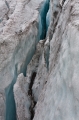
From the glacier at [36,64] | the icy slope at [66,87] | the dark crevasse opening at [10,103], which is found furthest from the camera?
the dark crevasse opening at [10,103]

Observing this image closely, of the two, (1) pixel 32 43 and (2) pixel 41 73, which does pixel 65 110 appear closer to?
(2) pixel 41 73

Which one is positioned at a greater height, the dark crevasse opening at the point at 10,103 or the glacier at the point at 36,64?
the glacier at the point at 36,64

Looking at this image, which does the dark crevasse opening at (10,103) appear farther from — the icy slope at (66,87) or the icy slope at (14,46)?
the icy slope at (66,87)

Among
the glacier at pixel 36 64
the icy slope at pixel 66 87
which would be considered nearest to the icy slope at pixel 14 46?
the glacier at pixel 36 64

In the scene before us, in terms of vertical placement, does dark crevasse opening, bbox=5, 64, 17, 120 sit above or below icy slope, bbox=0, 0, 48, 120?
below

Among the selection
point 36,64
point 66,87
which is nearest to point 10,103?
point 36,64

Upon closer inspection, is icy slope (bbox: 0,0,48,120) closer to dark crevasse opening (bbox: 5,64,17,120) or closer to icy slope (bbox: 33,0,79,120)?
dark crevasse opening (bbox: 5,64,17,120)

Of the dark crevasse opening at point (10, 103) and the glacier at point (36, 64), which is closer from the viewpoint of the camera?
the glacier at point (36, 64)

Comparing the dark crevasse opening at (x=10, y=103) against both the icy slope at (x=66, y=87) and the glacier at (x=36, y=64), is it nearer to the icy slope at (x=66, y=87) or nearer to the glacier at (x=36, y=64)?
the glacier at (x=36, y=64)

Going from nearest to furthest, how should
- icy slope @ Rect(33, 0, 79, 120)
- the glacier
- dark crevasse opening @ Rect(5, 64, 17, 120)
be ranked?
icy slope @ Rect(33, 0, 79, 120) < the glacier < dark crevasse opening @ Rect(5, 64, 17, 120)

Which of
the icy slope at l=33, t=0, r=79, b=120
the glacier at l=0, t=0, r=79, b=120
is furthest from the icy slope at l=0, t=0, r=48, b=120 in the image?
the icy slope at l=33, t=0, r=79, b=120

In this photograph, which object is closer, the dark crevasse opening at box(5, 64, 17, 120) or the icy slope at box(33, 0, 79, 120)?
the icy slope at box(33, 0, 79, 120)

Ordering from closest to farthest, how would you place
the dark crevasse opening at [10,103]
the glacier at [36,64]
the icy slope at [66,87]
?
1. the icy slope at [66,87]
2. the glacier at [36,64]
3. the dark crevasse opening at [10,103]

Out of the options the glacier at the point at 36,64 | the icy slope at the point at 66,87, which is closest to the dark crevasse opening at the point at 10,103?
the glacier at the point at 36,64
